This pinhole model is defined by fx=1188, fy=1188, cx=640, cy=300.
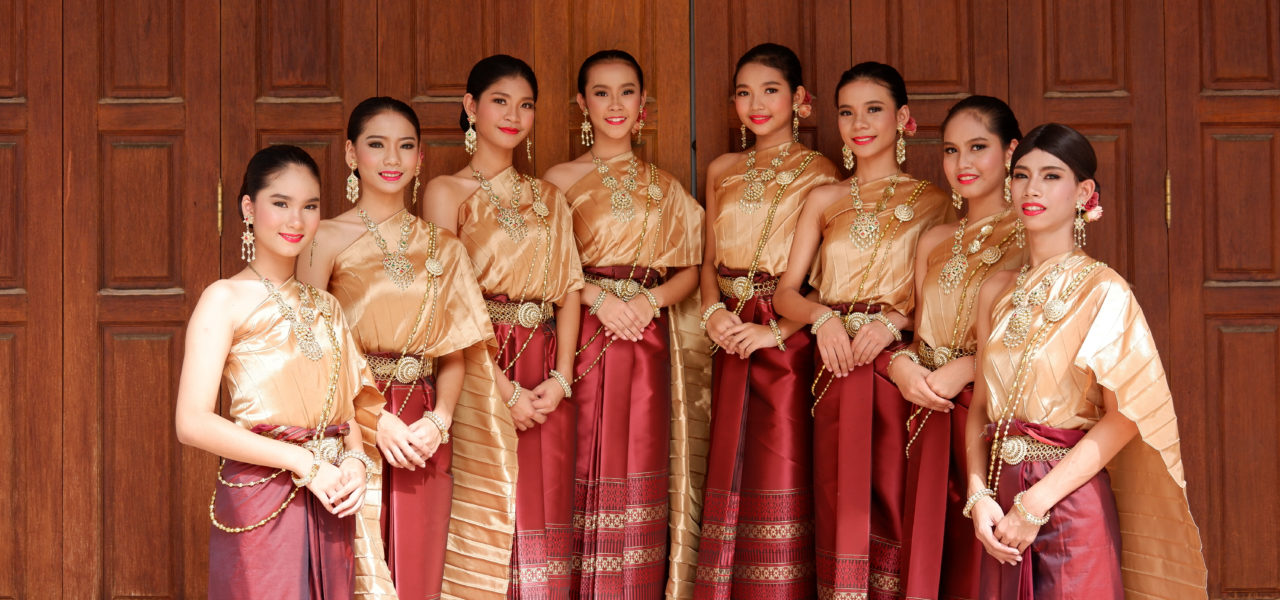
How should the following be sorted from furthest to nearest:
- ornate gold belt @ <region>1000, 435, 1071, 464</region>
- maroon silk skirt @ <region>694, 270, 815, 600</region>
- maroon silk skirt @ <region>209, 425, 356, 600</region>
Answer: maroon silk skirt @ <region>694, 270, 815, 600</region> < ornate gold belt @ <region>1000, 435, 1071, 464</region> < maroon silk skirt @ <region>209, 425, 356, 600</region>

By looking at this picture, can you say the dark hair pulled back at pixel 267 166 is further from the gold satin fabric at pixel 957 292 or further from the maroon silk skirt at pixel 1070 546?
the maroon silk skirt at pixel 1070 546

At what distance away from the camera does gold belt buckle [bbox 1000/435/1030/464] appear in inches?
104

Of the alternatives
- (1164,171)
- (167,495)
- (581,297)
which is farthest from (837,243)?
(167,495)

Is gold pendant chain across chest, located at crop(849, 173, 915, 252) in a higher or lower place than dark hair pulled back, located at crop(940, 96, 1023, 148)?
lower

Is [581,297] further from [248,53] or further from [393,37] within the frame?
[248,53]

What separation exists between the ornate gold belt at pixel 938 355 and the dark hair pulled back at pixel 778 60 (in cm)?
95

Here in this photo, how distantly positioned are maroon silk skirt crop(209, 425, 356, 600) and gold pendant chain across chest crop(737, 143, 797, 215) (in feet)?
4.98

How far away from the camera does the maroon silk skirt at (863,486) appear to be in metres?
3.23

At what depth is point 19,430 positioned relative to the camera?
12.8 feet

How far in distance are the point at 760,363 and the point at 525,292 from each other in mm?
727

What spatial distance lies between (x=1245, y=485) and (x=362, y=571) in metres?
2.87

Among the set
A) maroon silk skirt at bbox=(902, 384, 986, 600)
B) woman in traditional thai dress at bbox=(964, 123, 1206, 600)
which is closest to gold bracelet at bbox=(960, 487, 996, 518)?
woman in traditional thai dress at bbox=(964, 123, 1206, 600)

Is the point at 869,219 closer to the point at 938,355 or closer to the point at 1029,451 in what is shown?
the point at 938,355

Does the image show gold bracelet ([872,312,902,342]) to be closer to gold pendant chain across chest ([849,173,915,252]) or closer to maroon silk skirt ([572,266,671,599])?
gold pendant chain across chest ([849,173,915,252])
